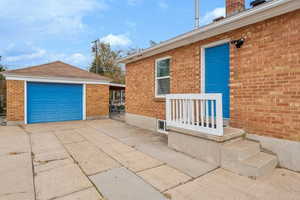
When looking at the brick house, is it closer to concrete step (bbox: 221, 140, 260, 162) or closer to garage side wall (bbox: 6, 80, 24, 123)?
concrete step (bbox: 221, 140, 260, 162)

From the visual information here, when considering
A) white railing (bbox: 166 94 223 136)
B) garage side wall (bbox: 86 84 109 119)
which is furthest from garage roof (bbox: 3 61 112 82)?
white railing (bbox: 166 94 223 136)

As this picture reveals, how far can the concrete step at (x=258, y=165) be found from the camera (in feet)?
Result: 8.22

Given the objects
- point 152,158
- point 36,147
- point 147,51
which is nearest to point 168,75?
point 147,51

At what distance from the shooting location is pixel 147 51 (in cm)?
602

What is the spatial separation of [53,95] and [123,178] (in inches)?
311

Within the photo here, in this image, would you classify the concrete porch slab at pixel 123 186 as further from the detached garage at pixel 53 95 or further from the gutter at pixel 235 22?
the detached garage at pixel 53 95

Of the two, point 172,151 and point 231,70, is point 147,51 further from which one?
point 172,151

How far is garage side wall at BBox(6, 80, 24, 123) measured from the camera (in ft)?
24.0

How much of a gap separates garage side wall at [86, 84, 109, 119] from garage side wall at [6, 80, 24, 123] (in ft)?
10.3

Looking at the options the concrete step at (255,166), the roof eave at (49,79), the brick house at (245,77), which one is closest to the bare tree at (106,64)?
the roof eave at (49,79)

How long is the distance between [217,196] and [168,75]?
433cm

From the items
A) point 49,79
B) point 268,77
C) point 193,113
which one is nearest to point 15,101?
point 49,79

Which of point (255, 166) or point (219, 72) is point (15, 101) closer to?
point (219, 72)

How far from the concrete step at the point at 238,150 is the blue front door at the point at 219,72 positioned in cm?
103
